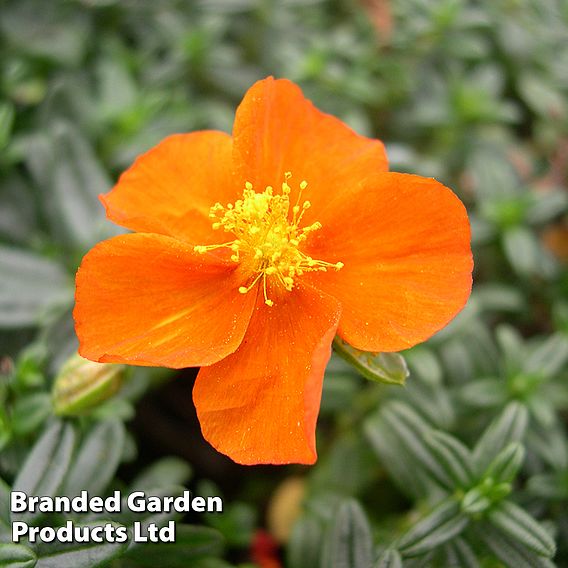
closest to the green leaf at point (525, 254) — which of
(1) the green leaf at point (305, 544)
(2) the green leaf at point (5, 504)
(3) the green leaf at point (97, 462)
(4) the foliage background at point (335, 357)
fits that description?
(4) the foliage background at point (335, 357)

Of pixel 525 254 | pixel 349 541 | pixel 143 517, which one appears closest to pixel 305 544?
pixel 349 541

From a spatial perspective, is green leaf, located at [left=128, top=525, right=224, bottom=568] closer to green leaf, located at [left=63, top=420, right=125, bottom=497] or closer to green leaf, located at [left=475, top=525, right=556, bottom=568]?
green leaf, located at [left=63, top=420, right=125, bottom=497]

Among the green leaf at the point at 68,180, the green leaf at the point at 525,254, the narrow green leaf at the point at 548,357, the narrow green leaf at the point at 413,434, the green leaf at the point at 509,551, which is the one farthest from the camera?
the green leaf at the point at 525,254

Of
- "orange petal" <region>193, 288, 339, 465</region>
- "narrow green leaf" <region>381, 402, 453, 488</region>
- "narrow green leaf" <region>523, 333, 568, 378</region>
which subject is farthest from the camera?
"narrow green leaf" <region>523, 333, 568, 378</region>

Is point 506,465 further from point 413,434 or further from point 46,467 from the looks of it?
point 46,467

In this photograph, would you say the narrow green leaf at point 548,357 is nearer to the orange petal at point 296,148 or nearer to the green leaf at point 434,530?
the green leaf at point 434,530

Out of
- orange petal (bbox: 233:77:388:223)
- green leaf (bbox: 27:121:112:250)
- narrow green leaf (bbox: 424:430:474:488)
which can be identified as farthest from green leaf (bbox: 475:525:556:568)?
green leaf (bbox: 27:121:112:250)
